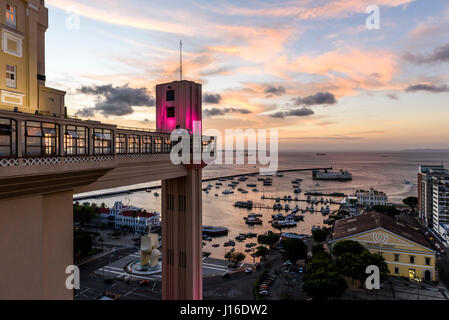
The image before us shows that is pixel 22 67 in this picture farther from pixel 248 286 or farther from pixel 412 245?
pixel 412 245

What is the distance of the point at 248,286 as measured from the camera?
31.7 meters

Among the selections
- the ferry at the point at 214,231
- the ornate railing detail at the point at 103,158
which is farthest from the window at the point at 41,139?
the ferry at the point at 214,231

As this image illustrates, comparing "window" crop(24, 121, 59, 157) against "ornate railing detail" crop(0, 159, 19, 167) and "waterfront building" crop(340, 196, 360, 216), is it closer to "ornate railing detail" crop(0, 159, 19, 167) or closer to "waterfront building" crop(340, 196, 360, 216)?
"ornate railing detail" crop(0, 159, 19, 167)

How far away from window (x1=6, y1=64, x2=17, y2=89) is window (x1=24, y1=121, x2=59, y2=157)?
1976 millimetres

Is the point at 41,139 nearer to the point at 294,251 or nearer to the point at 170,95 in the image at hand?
the point at 170,95

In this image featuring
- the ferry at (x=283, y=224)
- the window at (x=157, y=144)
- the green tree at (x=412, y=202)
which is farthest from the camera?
the green tree at (x=412, y=202)

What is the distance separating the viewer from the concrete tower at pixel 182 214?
570 inches

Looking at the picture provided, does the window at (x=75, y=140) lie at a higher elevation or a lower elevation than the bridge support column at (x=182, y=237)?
higher

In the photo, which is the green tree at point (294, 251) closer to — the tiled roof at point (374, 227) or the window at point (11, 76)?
the tiled roof at point (374, 227)

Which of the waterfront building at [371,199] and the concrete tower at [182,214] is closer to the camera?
the concrete tower at [182,214]

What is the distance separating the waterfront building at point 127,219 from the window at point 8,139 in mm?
51517
